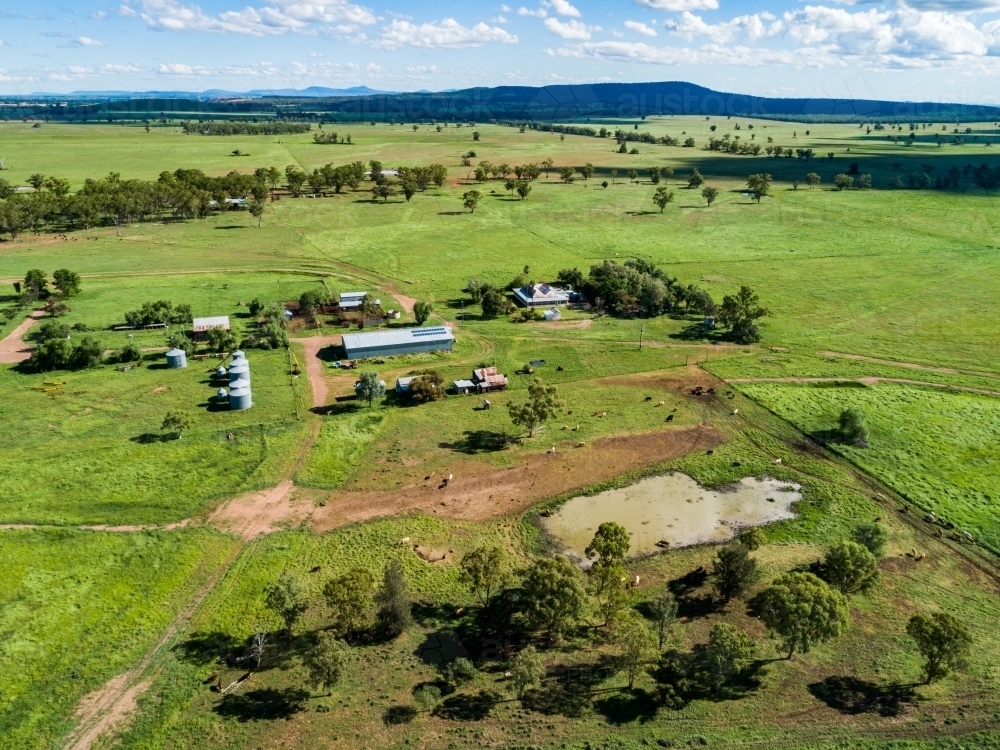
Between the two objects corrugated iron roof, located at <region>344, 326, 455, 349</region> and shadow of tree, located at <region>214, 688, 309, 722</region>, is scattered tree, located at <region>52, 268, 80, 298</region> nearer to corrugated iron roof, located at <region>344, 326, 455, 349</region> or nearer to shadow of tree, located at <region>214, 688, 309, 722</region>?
corrugated iron roof, located at <region>344, 326, 455, 349</region>

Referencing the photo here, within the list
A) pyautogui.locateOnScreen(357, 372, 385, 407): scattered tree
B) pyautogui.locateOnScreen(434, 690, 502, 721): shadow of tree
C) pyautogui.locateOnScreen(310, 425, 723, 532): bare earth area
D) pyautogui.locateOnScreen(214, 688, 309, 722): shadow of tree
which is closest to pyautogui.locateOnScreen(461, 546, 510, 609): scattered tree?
pyautogui.locateOnScreen(434, 690, 502, 721): shadow of tree

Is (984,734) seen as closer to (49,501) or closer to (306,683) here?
(306,683)

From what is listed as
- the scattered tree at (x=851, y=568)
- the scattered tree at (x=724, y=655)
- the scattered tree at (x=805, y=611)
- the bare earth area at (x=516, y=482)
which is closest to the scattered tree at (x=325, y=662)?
the bare earth area at (x=516, y=482)

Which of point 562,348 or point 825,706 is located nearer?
point 825,706

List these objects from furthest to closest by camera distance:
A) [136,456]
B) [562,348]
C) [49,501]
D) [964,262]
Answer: [964,262] → [562,348] → [136,456] → [49,501]

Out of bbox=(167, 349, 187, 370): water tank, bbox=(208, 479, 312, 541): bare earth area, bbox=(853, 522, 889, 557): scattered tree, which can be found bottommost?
bbox=(208, 479, 312, 541): bare earth area

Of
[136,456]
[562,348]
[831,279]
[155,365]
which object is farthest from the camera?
[831,279]

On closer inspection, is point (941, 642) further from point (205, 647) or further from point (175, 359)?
point (175, 359)

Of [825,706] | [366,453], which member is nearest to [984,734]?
[825,706]
